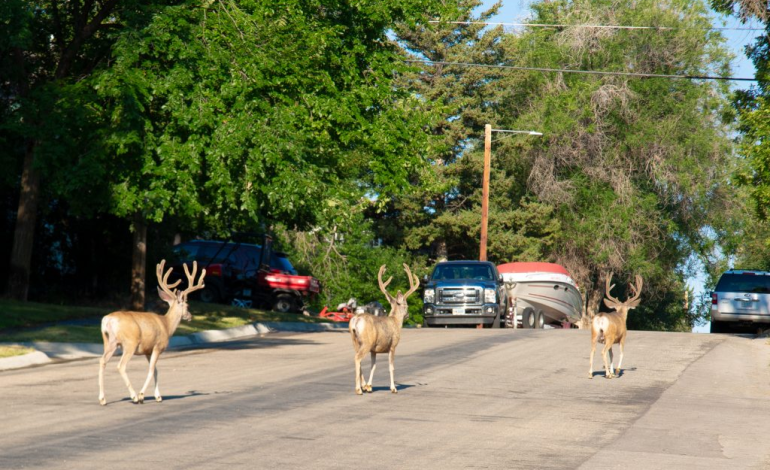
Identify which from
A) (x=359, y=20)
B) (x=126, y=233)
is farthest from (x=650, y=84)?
(x=126, y=233)

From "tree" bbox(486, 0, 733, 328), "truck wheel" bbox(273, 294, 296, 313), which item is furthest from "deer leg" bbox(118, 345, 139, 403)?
"tree" bbox(486, 0, 733, 328)

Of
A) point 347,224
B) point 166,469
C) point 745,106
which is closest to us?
point 166,469

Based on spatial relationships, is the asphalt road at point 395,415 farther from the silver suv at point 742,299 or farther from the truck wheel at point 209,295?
→ the truck wheel at point 209,295

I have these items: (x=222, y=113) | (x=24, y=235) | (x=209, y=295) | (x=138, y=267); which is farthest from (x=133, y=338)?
(x=209, y=295)

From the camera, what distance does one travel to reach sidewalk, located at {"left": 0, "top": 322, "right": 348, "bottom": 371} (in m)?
18.4

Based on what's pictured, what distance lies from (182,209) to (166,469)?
1641cm

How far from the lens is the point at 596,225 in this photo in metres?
56.1

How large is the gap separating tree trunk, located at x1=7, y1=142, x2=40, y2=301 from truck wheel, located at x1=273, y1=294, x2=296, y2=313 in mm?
12336

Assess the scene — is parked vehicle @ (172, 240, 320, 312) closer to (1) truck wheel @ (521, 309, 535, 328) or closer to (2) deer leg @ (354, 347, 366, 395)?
(1) truck wheel @ (521, 309, 535, 328)

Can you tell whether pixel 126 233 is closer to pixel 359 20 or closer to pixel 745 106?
pixel 359 20

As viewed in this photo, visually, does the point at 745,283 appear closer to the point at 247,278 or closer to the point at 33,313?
the point at 247,278

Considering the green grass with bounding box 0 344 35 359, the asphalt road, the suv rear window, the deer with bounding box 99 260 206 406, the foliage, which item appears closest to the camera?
the asphalt road

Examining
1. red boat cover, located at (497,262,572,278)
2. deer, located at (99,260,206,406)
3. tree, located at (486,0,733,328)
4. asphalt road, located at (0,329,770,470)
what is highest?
tree, located at (486,0,733,328)

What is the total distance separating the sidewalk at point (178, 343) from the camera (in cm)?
1844
